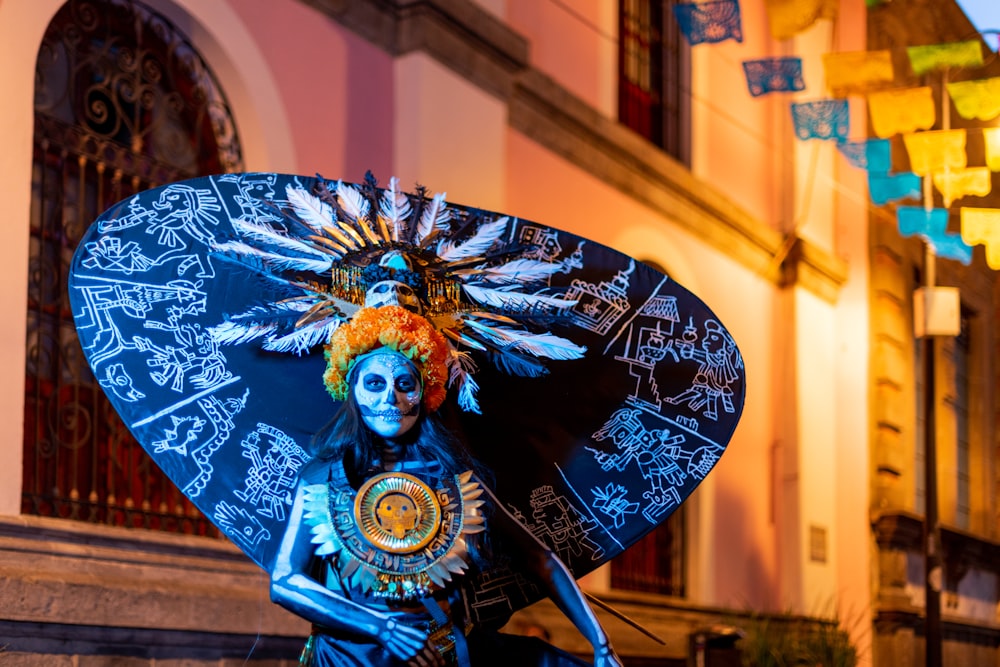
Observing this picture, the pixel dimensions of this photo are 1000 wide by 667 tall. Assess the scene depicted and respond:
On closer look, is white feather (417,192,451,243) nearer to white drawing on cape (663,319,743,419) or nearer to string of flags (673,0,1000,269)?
white drawing on cape (663,319,743,419)

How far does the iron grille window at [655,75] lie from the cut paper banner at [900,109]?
8.27 ft

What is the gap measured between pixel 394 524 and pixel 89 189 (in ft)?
12.9

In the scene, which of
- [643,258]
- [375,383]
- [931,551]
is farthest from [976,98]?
[375,383]

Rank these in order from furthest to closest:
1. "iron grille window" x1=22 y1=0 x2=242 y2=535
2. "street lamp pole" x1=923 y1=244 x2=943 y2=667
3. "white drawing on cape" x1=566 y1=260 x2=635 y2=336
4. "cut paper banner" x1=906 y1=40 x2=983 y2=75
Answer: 1. "street lamp pole" x1=923 y1=244 x2=943 y2=667
2. "cut paper banner" x1=906 y1=40 x2=983 y2=75
3. "iron grille window" x1=22 y1=0 x2=242 y2=535
4. "white drawing on cape" x1=566 y1=260 x2=635 y2=336

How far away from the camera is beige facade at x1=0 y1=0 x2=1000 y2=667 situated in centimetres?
671

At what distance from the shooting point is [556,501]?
Result: 184 inches

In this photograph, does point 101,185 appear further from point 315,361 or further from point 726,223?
point 726,223

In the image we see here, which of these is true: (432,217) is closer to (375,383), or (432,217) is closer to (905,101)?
(375,383)

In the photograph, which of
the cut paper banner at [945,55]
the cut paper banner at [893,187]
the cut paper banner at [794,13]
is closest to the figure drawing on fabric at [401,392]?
the cut paper banner at [945,55]

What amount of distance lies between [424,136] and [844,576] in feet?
26.5

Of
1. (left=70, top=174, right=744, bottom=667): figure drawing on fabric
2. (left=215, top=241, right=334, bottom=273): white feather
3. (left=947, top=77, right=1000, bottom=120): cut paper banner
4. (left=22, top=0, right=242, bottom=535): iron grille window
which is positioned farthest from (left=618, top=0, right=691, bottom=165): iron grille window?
(left=215, top=241, right=334, bottom=273): white feather

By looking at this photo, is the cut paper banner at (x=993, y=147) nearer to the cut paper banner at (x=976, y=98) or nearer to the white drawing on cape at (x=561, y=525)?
the cut paper banner at (x=976, y=98)

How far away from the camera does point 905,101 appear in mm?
10945

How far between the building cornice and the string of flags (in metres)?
1.24
